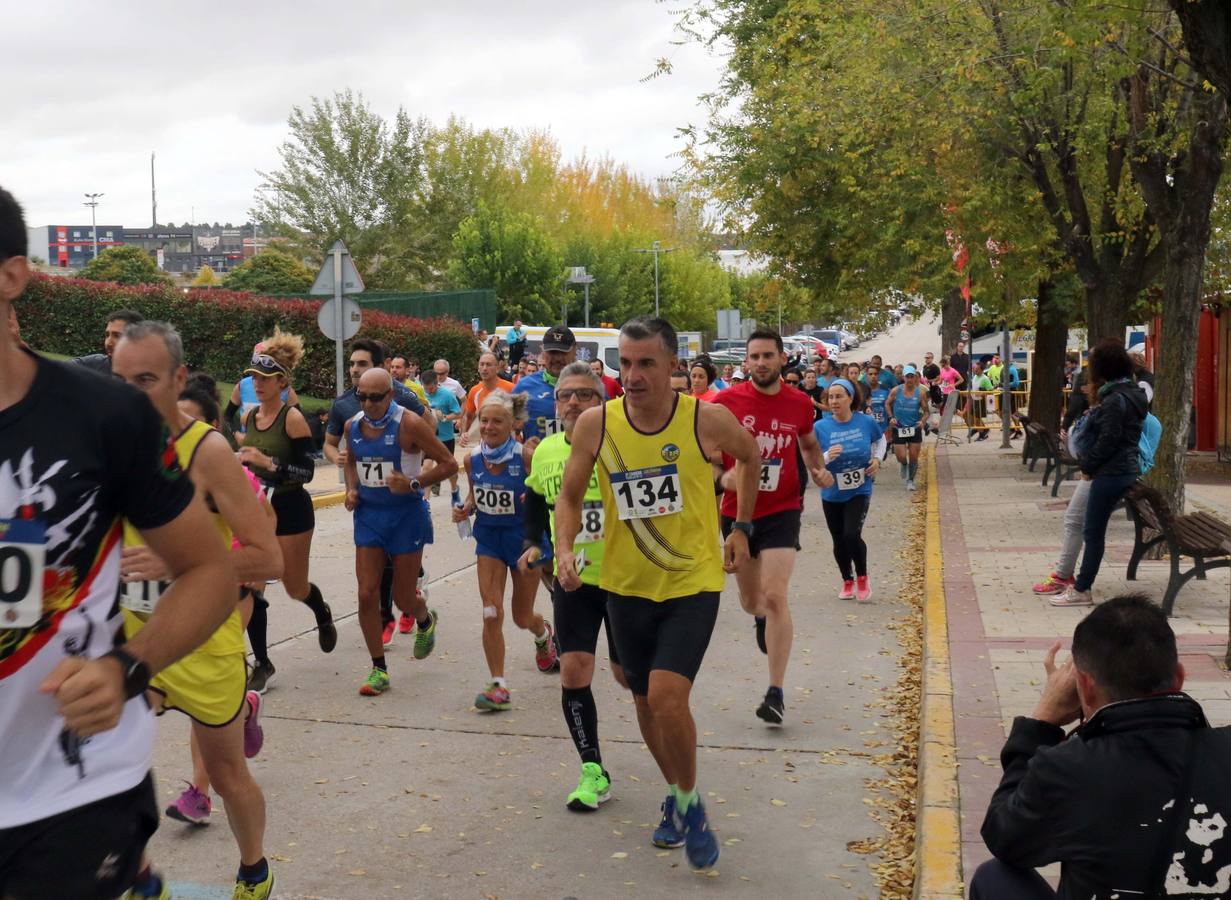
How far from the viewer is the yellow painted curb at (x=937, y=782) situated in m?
5.25

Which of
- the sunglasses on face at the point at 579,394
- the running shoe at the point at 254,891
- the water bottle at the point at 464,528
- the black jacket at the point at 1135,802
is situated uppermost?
the sunglasses on face at the point at 579,394

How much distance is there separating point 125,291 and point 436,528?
14543 mm

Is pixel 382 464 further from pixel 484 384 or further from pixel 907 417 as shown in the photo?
pixel 907 417

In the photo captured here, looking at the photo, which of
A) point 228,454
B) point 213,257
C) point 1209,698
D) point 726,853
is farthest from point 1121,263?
point 213,257

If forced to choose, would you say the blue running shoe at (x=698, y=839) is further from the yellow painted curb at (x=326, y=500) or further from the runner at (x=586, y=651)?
the yellow painted curb at (x=326, y=500)

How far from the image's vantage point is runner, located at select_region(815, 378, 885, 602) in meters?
11.6

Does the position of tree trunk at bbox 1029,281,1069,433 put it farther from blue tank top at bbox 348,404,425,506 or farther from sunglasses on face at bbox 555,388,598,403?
sunglasses on face at bbox 555,388,598,403

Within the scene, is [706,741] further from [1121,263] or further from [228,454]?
[1121,263]

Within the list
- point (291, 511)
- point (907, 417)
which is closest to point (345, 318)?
point (907, 417)

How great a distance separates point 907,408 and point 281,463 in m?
15.6

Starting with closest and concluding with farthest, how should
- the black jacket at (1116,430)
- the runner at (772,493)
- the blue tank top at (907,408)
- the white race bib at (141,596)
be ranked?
the white race bib at (141,596), the runner at (772,493), the black jacket at (1116,430), the blue tank top at (907,408)

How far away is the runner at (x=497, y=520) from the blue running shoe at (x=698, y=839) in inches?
105

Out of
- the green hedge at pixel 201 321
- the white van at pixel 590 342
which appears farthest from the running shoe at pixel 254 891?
the white van at pixel 590 342

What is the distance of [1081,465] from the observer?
36.2 feet
